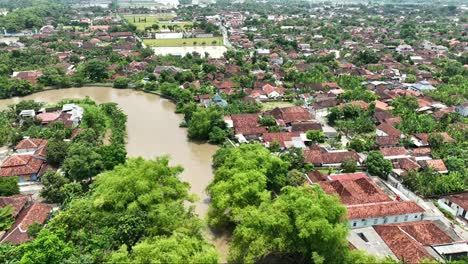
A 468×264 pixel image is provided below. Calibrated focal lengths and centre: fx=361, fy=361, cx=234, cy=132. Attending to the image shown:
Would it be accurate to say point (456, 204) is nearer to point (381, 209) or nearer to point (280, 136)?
point (381, 209)

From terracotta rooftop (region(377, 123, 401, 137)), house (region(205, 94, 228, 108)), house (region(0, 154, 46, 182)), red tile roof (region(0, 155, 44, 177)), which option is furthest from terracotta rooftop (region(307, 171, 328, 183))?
red tile roof (region(0, 155, 44, 177))

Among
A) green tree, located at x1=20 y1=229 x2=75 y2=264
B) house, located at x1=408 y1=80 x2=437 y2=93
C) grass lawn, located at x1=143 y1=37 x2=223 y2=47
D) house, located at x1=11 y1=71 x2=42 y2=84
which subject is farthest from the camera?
grass lawn, located at x1=143 y1=37 x2=223 y2=47

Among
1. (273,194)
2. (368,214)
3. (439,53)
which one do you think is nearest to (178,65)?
(273,194)

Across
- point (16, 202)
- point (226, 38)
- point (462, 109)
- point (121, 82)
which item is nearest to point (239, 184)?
point (16, 202)

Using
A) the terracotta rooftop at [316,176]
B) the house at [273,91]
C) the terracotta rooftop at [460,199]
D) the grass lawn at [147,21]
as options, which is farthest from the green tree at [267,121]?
the grass lawn at [147,21]

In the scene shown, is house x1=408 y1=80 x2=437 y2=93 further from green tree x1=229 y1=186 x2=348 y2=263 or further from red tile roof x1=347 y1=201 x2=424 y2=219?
green tree x1=229 y1=186 x2=348 y2=263

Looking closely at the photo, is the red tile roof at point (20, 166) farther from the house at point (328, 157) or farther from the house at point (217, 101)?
the house at point (328, 157)
